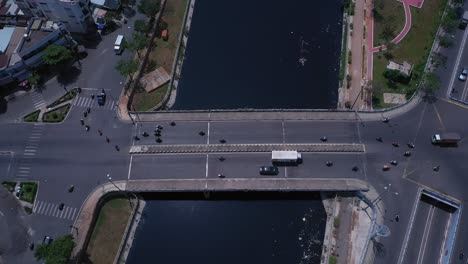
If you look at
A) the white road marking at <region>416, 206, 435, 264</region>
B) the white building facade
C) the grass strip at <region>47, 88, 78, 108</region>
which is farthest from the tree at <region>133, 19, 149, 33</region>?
the white road marking at <region>416, 206, 435, 264</region>

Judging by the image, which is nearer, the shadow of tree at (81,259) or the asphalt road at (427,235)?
the shadow of tree at (81,259)

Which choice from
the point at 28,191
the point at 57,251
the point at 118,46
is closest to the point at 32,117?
the point at 28,191

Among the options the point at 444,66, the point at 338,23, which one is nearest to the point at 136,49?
the point at 338,23

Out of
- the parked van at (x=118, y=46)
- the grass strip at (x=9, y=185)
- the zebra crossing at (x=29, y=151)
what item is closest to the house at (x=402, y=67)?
the parked van at (x=118, y=46)

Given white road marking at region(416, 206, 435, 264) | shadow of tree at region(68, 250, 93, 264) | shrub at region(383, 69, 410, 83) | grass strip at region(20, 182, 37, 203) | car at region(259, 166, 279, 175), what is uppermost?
shrub at region(383, 69, 410, 83)

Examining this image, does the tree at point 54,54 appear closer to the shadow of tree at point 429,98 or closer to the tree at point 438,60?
the shadow of tree at point 429,98

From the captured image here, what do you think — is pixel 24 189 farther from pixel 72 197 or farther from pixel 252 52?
pixel 252 52

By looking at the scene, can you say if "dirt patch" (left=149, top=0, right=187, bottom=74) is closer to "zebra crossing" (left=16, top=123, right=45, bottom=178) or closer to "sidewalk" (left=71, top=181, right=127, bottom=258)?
"zebra crossing" (left=16, top=123, right=45, bottom=178)
